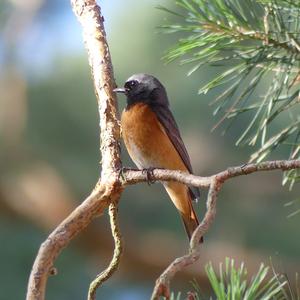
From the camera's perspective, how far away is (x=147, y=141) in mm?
2822

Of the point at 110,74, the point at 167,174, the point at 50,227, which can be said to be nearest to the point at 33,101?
the point at 50,227

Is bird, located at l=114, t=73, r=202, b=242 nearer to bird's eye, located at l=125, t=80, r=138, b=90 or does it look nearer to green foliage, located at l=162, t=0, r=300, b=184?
bird's eye, located at l=125, t=80, r=138, b=90

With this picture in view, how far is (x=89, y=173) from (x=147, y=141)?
57.0 inches

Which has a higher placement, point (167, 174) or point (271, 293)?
point (167, 174)

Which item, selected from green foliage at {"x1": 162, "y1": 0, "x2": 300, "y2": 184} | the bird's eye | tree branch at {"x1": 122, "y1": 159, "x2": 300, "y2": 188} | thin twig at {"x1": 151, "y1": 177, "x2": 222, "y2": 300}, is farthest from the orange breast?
thin twig at {"x1": 151, "y1": 177, "x2": 222, "y2": 300}

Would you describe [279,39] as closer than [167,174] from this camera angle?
No

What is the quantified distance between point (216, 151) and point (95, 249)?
0.79 meters

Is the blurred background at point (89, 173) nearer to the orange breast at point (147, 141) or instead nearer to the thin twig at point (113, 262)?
the orange breast at point (147, 141)

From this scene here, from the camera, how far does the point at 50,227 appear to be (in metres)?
4.20

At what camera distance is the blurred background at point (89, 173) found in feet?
13.6

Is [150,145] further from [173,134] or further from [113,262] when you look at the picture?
[113,262]

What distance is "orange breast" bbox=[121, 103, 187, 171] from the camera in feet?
9.23

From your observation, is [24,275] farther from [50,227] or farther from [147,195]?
[147,195]

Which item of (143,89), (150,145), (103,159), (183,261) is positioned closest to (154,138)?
(150,145)
